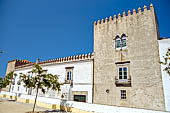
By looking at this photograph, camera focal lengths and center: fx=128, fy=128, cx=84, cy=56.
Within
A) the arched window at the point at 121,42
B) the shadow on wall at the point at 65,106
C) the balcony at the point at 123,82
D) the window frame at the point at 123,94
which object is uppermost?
the arched window at the point at 121,42

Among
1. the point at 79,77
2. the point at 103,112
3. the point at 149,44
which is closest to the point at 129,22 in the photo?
the point at 149,44

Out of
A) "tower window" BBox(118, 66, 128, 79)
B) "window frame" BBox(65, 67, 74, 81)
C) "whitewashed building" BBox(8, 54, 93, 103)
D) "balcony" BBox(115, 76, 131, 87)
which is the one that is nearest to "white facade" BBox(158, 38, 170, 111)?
"balcony" BBox(115, 76, 131, 87)

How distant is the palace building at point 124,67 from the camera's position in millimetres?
12493

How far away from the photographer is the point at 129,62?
1413cm

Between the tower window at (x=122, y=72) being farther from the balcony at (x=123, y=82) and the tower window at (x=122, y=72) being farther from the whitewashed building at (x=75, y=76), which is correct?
the whitewashed building at (x=75, y=76)

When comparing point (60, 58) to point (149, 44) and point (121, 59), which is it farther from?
point (149, 44)

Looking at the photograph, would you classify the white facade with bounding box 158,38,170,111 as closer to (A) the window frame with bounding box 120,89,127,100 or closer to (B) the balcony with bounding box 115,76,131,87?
(B) the balcony with bounding box 115,76,131,87

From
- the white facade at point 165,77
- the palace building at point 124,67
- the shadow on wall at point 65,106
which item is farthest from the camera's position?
the shadow on wall at point 65,106

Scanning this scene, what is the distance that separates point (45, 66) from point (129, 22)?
14826mm

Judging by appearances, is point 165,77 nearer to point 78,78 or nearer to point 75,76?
point 78,78

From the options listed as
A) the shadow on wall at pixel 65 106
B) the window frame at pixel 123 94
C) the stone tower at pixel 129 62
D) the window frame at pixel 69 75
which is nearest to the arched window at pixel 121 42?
the stone tower at pixel 129 62

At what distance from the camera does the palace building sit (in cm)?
1249

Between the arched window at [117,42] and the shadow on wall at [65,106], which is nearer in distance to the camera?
the shadow on wall at [65,106]

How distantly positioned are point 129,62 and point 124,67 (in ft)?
2.56
